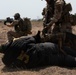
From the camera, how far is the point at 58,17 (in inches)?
329

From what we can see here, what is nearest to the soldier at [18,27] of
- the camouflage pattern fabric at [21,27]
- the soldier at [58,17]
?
the camouflage pattern fabric at [21,27]

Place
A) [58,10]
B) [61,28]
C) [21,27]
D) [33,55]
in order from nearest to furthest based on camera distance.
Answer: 1. [33,55]
2. [58,10]
3. [61,28]
4. [21,27]


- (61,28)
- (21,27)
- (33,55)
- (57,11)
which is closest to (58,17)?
(57,11)

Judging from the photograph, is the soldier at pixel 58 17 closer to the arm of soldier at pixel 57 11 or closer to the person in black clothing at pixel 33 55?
the arm of soldier at pixel 57 11

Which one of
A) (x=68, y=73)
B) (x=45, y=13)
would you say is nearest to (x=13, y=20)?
(x=45, y=13)

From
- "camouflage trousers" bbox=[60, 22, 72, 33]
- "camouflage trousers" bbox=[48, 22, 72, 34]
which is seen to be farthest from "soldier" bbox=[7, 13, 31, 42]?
"camouflage trousers" bbox=[60, 22, 72, 33]

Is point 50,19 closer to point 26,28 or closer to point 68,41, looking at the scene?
point 68,41

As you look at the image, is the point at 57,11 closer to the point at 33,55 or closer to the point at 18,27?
the point at 33,55

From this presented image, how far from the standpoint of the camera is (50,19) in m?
8.80

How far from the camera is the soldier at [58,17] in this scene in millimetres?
8320

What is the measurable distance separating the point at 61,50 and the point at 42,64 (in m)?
0.59

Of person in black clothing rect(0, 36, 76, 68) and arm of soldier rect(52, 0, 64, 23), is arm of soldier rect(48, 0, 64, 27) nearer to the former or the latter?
arm of soldier rect(52, 0, 64, 23)

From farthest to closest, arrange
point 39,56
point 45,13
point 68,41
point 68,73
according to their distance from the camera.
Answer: point 45,13 < point 68,41 < point 39,56 < point 68,73

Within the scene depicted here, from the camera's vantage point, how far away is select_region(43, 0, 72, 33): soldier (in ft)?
27.3
